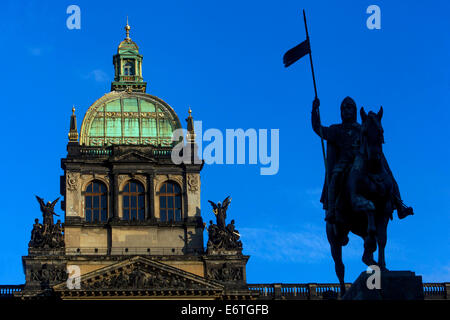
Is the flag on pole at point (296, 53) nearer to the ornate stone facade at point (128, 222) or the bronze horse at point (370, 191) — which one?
the bronze horse at point (370, 191)

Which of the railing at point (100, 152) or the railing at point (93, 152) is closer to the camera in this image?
the railing at point (100, 152)

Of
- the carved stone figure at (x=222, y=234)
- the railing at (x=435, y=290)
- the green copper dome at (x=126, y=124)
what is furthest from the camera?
the green copper dome at (x=126, y=124)

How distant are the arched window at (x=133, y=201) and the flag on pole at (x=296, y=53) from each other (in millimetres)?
57292

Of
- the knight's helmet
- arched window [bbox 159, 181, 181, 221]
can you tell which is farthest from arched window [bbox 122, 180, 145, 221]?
the knight's helmet

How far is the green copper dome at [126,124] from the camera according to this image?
3243 inches

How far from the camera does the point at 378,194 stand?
18.5 meters

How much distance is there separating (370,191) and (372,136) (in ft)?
3.14

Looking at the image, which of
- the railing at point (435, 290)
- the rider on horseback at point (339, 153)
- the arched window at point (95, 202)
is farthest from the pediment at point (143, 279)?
the rider on horseback at point (339, 153)

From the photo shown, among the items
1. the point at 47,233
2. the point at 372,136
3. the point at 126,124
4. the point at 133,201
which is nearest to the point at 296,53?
the point at 372,136

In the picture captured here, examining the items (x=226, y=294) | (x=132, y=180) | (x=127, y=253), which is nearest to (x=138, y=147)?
(x=132, y=180)

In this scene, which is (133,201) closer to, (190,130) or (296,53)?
(190,130)
